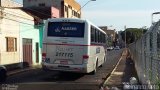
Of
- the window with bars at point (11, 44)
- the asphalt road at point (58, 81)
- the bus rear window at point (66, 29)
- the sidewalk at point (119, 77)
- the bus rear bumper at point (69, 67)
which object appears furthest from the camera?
the window with bars at point (11, 44)

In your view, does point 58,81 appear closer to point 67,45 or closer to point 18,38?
point 67,45

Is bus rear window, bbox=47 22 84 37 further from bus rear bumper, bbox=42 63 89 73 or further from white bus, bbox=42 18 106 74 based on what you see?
bus rear bumper, bbox=42 63 89 73

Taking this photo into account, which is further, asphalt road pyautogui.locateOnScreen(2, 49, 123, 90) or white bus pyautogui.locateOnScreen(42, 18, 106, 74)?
white bus pyautogui.locateOnScreen(42, 18, 106, 74)

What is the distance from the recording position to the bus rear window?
22422 millimetres

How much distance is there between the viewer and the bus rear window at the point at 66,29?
22.4m

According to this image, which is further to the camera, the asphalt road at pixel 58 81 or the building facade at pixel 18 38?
the building facade at pixel 18 38

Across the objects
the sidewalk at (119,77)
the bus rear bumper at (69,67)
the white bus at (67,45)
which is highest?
the white bus at (67,45)

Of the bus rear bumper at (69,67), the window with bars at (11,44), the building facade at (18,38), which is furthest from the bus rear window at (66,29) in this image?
the window with bars at (11,44)

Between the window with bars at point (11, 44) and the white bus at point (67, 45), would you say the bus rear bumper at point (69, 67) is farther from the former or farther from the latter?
the window with bars at point (11, 44)

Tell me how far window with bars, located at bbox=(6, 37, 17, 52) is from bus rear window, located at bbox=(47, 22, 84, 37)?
1152 centimetres

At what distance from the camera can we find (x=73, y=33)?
2252cm

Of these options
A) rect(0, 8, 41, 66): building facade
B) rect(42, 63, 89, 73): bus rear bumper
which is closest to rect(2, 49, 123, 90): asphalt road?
rect(42, 63, 89, 73): bus rear bumper

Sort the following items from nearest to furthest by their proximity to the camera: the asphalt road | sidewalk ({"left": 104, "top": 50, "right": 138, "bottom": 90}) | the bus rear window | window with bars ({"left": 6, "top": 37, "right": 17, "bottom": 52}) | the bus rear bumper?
1. the asphalt road
2. sidewalk ({"left": 104, "top": 50, "right": 138, "bottom": 90})
3. the bus rear bumper
4. the bus rear window
5. window with bars ({"left": 6, "top": 37, "right": 17, "bottom": 52})

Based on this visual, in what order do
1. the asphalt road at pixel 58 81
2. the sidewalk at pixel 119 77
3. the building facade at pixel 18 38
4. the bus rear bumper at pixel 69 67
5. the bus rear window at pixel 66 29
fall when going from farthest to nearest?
the building facade at pixel 18 38 < the bus rear window at pixel 66 29 < the bus rear bumper at pixel 69 67 < the sidewalk at pixel 119 77 < the asphalt road at pixel 58 81
